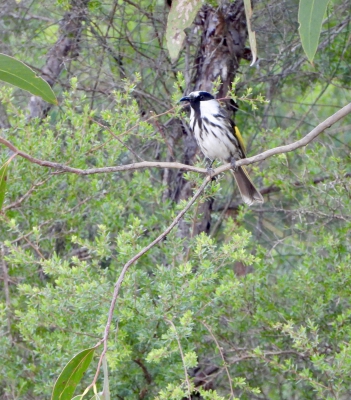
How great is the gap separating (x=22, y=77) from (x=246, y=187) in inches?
97.4

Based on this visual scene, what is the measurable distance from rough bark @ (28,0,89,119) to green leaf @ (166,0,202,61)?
317cm

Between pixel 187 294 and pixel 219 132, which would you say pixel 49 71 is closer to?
pixel 219 132

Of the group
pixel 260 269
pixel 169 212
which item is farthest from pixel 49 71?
pixel 260 269

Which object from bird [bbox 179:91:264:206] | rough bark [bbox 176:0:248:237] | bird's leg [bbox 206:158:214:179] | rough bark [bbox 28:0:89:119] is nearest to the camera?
bird's leg [bbox 206:158:214:179]

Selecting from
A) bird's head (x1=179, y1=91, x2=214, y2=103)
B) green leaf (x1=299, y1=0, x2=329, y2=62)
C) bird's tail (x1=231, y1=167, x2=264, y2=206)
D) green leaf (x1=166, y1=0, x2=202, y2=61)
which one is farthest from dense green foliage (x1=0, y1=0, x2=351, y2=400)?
green leaf (x1=299, y1=0, x2=329, y2=62)

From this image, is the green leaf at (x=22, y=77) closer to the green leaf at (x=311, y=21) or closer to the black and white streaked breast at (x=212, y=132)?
the green leaf at (x=311, y=21)

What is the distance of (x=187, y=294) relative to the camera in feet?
11.4

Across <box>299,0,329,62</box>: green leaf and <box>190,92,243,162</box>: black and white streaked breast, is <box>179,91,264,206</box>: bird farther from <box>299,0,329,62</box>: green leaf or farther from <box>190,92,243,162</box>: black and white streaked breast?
<box>299,0,329,62</box>: green leaf

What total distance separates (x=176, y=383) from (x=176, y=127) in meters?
2.36

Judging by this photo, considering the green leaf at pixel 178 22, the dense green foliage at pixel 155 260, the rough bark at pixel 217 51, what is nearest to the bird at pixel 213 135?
the dense green foliage at pixel 155 260

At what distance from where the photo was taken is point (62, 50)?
546 centimetres

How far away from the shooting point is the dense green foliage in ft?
11.4

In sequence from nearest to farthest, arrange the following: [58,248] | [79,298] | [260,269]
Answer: [79,298]
[260,269]
[58,248]

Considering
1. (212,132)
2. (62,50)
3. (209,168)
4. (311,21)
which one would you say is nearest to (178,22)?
(311,21)
